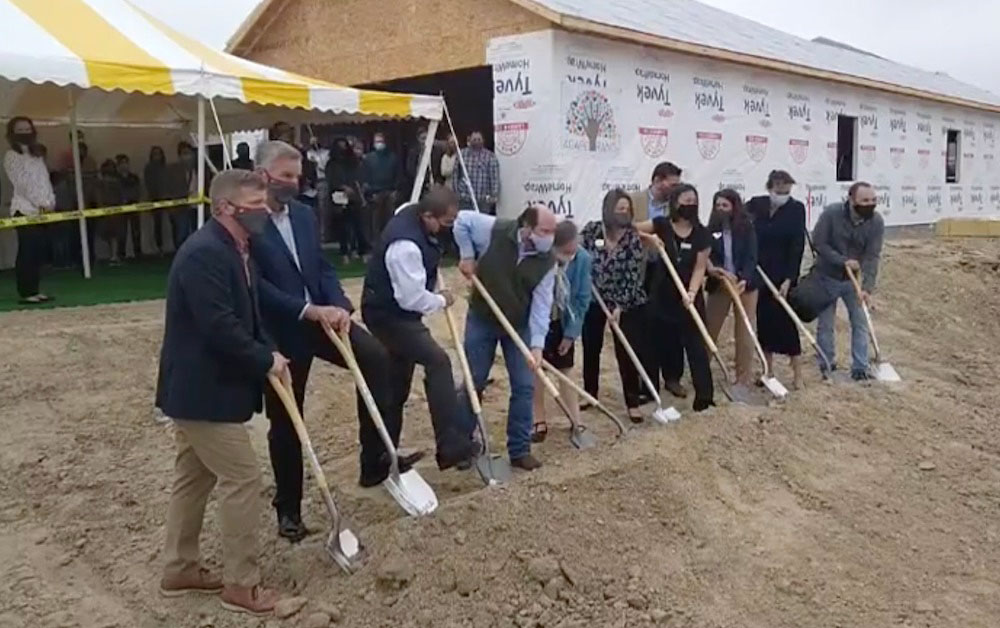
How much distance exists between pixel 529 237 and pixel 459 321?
3.48 meters

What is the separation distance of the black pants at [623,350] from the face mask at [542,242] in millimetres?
1403

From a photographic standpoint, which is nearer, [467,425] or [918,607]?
[918,607]

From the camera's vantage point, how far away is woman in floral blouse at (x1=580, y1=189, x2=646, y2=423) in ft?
20.9

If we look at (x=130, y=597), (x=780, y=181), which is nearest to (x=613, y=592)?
(x=130, y=597)

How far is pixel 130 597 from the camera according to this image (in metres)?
4.35

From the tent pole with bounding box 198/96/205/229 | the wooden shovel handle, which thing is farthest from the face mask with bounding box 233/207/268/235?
the tent pole with bounding box 198/96/205/229

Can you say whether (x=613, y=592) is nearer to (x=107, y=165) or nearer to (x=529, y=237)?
(x=529, y=237)

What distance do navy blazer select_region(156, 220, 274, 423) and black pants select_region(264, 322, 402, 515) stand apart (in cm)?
58

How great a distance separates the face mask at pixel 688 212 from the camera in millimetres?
6801

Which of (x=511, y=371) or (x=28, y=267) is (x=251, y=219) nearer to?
(x=511, y=371)

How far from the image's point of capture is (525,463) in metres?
→ 5.45

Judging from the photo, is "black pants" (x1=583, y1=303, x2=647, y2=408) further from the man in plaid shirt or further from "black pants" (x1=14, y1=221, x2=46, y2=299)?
"black pants" (x1=14, y1=221, x2=46, y2=299)

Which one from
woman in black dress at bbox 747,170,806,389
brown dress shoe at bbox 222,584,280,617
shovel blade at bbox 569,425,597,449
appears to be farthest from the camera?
woman in black dress at bbox 747,170,806,389

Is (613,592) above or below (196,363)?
below
